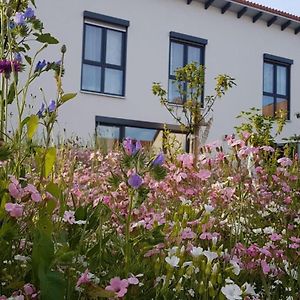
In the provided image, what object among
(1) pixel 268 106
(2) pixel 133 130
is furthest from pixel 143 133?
(1) pixel 268 106

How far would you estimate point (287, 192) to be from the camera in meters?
2.99

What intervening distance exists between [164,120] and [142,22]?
256cm

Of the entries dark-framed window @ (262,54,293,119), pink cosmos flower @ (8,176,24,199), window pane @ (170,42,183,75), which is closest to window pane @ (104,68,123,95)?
window pane @ (170,42,183,75)

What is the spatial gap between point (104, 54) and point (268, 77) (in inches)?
221

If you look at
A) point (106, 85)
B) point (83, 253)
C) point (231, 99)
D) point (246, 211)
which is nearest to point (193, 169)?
point (246, 211)

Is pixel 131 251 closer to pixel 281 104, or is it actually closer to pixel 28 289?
pixel 28 289

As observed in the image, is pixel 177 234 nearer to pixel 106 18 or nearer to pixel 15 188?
pixel 15 188

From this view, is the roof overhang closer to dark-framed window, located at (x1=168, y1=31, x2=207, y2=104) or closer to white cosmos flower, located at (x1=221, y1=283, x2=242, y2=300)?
dark-framed window, located at (x1=168, y1=31, x2=207, y2=104)

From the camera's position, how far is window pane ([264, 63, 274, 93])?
601 inches

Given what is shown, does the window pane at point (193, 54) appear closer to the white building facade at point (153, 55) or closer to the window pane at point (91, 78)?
the white building facade at point (153, 55)

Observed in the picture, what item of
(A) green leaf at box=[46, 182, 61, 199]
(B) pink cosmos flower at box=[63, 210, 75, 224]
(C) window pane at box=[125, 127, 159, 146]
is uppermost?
(C) window pane at box=[125, 127, 159, 146]

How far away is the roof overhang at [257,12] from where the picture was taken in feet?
46.4

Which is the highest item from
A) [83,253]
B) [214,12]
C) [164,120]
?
[214,12]

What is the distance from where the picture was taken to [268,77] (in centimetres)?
1534
